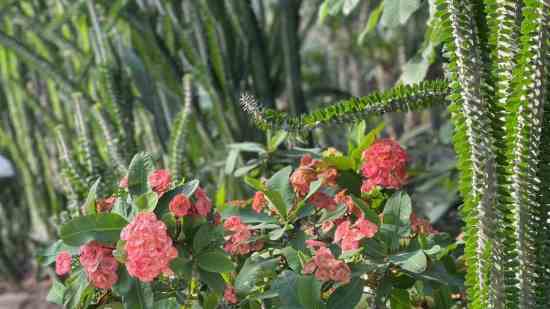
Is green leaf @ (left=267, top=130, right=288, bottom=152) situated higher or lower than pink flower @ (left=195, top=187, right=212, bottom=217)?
higher

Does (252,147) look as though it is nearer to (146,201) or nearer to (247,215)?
(247,215)

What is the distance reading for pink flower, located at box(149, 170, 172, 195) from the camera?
3.90ft

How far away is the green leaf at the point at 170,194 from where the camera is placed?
3.76 ft

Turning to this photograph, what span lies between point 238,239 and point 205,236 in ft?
0.33

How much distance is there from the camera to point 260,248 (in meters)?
1.27

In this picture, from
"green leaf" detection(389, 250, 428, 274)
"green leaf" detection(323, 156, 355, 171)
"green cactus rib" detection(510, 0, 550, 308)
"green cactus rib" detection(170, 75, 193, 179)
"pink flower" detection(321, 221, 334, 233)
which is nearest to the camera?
"green cactus rib" detection(510, 0, 550, 308)

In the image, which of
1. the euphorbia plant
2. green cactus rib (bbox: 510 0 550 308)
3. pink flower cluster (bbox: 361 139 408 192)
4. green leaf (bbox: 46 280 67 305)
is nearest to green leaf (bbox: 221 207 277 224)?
the euphorbia plant

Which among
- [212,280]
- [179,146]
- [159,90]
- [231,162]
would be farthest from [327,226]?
[159,90]

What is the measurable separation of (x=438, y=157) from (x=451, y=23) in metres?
2.49

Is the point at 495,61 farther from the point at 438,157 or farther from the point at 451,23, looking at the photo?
the point at 438,157

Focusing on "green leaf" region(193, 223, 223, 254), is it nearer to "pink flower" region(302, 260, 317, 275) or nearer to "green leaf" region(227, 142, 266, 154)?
"pink flower" region(302, 260, 317, 275)

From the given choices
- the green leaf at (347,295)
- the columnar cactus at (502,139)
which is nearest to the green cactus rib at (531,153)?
the columnar cactus at (502,139)

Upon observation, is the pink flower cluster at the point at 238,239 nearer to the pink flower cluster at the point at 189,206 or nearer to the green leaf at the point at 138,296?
the pink flower cluster at the point at 189,206

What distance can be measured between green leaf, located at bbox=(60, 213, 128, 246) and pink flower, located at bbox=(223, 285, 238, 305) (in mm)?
193
